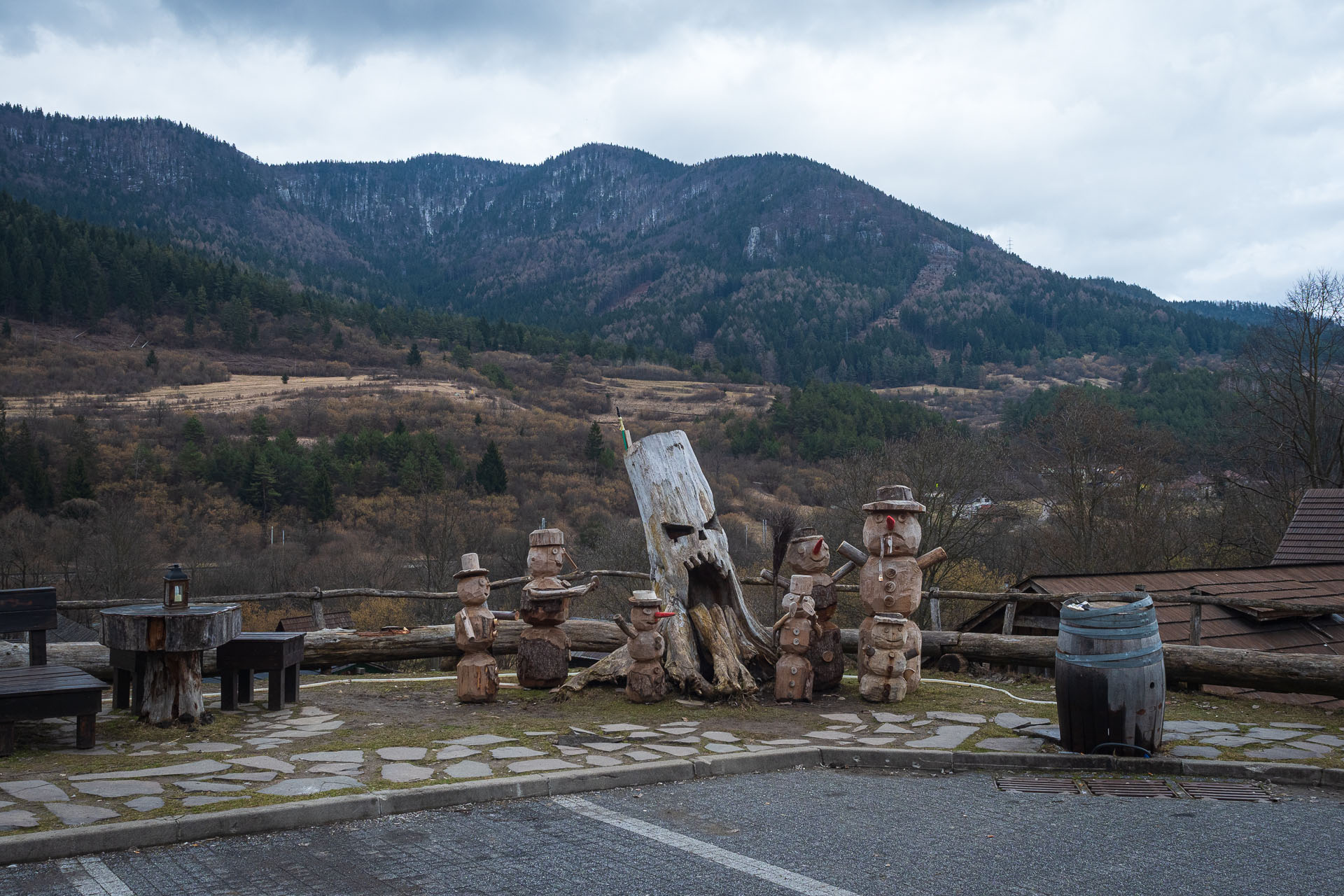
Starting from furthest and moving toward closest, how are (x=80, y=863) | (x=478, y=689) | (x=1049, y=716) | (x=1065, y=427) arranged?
(x=1065, y=427), (x=478, y=689), (x=1049, y=716), (x=80, y=863)

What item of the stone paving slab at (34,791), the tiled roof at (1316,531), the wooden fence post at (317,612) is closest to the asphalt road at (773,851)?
the stone paving slab at (34,791)

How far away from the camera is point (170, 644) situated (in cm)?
606

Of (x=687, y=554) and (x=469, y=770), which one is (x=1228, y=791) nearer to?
(x=469, y=770)

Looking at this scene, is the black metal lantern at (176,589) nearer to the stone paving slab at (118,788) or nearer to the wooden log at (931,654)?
the stone paving slab at (118,788)

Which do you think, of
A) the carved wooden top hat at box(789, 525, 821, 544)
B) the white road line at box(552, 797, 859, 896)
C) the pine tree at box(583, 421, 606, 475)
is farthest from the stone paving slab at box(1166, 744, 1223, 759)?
the pine tree at box(583, 421, 606, 475)

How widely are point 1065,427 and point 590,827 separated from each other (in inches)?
985

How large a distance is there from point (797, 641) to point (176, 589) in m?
4.66

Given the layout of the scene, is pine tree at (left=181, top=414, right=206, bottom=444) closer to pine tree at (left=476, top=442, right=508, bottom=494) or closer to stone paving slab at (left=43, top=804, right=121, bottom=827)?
pine tree at (left=476, top=442, right=508, bottom=494)

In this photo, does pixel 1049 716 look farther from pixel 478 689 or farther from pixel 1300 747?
pixel 478 689

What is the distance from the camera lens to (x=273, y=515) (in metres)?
42.4

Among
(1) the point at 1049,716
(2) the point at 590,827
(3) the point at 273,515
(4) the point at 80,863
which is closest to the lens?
(4) the point at 80,863

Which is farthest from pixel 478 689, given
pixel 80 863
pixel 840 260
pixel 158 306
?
pixel 840 260

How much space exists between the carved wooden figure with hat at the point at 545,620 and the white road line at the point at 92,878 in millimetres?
4528

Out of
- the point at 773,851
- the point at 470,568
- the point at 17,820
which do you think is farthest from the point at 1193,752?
the point at 17,820
